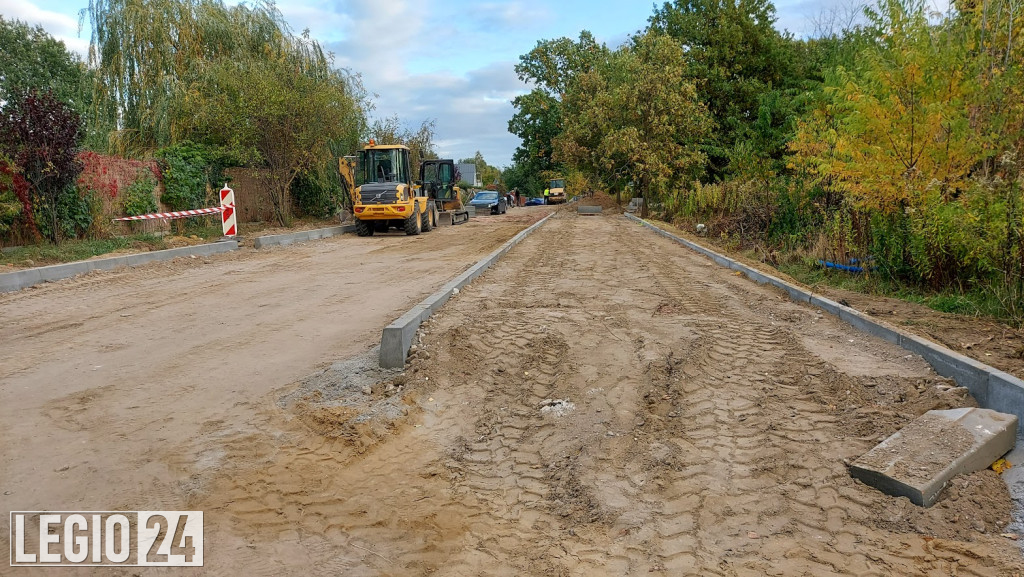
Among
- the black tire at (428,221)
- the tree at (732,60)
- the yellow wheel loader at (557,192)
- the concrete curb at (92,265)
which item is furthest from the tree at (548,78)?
the concrete curb at (92,265)

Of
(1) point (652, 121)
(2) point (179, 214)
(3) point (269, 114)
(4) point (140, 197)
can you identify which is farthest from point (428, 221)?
(1) point (652, 121)

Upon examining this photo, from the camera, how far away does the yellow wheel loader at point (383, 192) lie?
20.3 metres

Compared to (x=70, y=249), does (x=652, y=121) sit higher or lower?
higher

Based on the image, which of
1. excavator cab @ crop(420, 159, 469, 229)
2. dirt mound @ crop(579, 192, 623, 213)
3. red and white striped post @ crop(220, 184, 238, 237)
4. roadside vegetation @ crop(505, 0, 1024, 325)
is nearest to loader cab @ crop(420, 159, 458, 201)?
excavator cab @ crop(420, 159, 469, 229)

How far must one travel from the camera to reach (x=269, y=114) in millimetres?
19141

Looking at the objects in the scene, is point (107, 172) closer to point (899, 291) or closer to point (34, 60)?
point (899, 291)

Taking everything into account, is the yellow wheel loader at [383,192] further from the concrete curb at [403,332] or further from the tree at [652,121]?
the concrete curb at [403,332]

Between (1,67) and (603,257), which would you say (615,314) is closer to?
(603,257)

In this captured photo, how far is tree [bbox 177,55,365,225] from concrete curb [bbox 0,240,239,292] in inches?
212

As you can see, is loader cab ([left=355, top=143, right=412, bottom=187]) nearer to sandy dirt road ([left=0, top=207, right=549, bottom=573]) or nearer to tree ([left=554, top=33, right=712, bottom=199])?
sandy dirt road ([left=0, top=207, right=549, bottom=573])

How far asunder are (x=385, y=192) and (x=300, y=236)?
2996mm

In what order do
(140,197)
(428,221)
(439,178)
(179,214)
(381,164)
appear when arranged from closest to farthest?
(140,197), (179,214), (381,164), (428,221), (439,178)

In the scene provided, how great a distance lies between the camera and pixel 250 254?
15258mm

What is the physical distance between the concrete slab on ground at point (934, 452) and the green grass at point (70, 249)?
13578 millimetres
